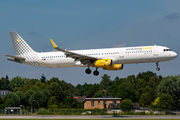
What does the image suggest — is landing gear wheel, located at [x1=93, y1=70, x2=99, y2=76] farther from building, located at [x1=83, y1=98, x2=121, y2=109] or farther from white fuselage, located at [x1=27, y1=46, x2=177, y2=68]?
building, located at [x1=83, y1=98, x2=121, y2=109]

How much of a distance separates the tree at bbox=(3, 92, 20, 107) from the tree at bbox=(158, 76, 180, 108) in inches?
2220

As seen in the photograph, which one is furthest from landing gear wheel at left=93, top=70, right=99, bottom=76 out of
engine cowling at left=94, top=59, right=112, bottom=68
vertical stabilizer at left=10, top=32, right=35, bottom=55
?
vertical stabilizer at left=10, top=32, right=35, bottom=55

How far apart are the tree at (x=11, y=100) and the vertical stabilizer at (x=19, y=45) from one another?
47.0 meters

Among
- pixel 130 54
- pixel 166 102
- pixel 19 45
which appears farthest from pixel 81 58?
pixel 166 102

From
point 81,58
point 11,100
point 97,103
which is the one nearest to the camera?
point 81,58

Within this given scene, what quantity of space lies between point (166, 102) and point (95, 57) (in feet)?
175

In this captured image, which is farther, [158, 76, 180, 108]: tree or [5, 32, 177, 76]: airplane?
[158, 76, 180, 108]: tree

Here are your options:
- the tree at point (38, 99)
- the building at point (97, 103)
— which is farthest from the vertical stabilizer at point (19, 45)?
the building at point (97, 103)

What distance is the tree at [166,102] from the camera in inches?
4090

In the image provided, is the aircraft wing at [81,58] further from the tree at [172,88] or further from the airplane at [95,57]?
the tree at [172,88]

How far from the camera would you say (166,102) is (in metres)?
105

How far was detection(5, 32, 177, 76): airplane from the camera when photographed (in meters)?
56.9

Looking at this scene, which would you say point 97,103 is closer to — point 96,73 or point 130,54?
point 96,73

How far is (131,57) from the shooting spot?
57.2 metres
